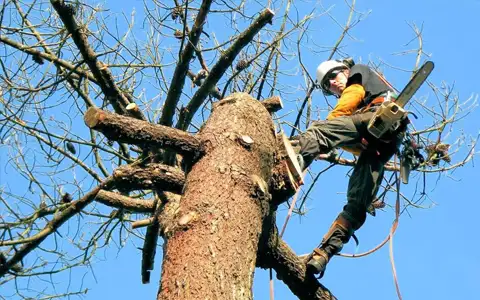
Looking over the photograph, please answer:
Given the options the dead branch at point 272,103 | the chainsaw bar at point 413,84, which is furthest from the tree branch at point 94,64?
the chainsaw bar at point 413,84

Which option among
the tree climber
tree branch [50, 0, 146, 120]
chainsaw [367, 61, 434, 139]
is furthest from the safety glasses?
tree branch [50, 0, 146, 120]

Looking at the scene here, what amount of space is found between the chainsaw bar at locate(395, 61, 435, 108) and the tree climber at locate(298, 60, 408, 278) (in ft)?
0.45

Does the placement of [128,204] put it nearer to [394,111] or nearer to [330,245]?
[330,245]

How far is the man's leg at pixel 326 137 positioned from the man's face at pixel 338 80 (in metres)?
0.61

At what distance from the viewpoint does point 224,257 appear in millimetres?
2666

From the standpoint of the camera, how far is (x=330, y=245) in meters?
3.91

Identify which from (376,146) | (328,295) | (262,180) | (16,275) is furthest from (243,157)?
(16,275)

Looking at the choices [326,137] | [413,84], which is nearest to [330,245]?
[326,137]

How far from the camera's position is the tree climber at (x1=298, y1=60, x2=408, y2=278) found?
3.91 metres

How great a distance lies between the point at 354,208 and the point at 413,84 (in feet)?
2.71

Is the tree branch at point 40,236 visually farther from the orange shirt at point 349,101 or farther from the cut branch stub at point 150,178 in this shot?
the orange shirt at point 349,101

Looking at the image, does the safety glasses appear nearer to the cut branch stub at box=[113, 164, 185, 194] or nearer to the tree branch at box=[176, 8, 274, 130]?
the tree branch at box=[176, 8, 274, 130]

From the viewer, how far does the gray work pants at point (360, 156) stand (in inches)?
155

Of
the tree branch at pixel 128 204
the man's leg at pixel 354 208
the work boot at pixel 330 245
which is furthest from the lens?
the tree branch at pixel 128 204
